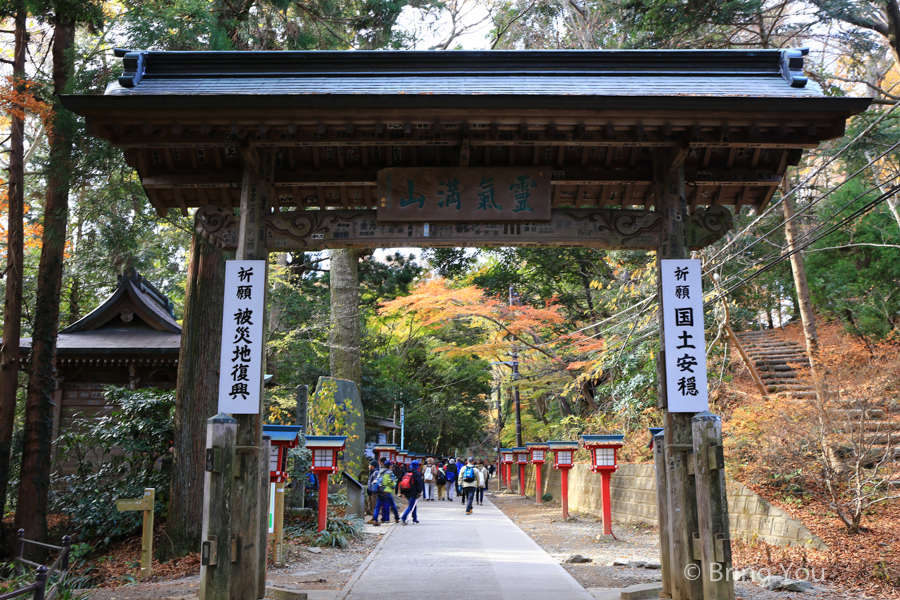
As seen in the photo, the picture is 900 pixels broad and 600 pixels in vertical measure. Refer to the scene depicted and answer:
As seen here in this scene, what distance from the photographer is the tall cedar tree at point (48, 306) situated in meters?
10.9

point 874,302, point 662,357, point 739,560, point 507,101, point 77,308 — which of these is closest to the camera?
point 507,101

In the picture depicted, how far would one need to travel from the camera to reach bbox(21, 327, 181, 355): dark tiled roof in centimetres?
1502

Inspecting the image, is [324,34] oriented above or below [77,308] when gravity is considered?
above

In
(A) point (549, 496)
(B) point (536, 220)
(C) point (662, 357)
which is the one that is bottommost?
(A) point (549, 496)

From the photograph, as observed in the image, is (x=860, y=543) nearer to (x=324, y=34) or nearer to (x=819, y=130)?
(x=819, y=130)

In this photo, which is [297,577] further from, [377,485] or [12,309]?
[12,309]

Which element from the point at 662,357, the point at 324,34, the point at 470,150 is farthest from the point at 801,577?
the point at 324,34

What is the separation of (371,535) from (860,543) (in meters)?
9.18

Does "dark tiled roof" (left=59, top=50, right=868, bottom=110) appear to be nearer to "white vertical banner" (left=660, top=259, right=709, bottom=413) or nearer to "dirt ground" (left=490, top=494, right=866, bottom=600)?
"white vertical banner" (left=660, top=259, right=709, bottom=413)

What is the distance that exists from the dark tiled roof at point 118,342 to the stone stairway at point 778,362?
15.0 metres

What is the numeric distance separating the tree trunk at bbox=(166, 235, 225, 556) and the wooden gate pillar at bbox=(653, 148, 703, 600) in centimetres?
734

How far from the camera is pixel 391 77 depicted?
23.7 feet

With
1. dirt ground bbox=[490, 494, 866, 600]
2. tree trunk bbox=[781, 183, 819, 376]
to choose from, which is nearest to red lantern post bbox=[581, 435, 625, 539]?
dirt ground bbox=[490, 494, 866, 600]

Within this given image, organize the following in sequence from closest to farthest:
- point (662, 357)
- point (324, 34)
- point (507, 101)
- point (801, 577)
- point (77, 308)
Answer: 1. point (507, 101)
2. point (662, 357)
3. point (801, 577)
4. point (324, 34)
5. point (77, 308)
